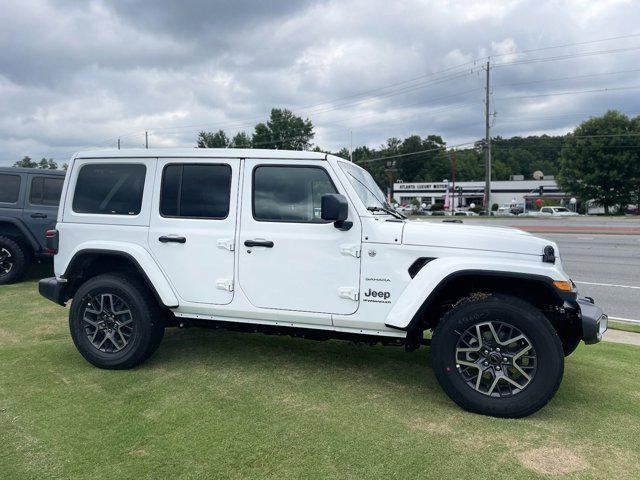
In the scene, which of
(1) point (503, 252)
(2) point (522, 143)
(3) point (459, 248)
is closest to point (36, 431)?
(3) point (459, 248)

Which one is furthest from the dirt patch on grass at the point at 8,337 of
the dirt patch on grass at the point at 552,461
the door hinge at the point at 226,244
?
the dirt patch on grass at the point at 552,461

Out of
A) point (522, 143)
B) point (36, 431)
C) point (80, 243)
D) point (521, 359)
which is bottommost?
point (36, 431)

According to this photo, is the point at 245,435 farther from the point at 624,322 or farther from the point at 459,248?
the point at 624,322

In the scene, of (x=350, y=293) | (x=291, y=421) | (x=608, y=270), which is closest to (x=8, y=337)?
(x=291, y=421)

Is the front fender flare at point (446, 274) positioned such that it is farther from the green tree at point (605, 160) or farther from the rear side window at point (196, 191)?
the green tree at point (605, 160)

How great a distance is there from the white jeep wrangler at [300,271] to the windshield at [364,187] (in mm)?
32

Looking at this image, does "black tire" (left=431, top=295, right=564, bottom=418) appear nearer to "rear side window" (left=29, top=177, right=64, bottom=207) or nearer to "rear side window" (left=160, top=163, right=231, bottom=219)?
"rear side window" (left=160, top=163, right=231, bottom=219)

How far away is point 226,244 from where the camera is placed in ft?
13.4

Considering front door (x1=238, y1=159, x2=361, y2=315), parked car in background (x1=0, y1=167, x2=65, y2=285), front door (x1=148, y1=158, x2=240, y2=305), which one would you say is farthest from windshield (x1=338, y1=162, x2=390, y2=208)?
parked car in background (x1=0, y1=167, x2=65, y2=285)

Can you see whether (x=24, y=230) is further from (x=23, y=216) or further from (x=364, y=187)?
(x=364, y=187)

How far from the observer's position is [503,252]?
3.52m

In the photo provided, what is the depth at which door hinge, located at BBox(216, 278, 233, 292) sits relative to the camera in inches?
161

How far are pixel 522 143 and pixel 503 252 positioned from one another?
132815 millimetres

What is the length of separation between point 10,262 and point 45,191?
1394 millimetres
